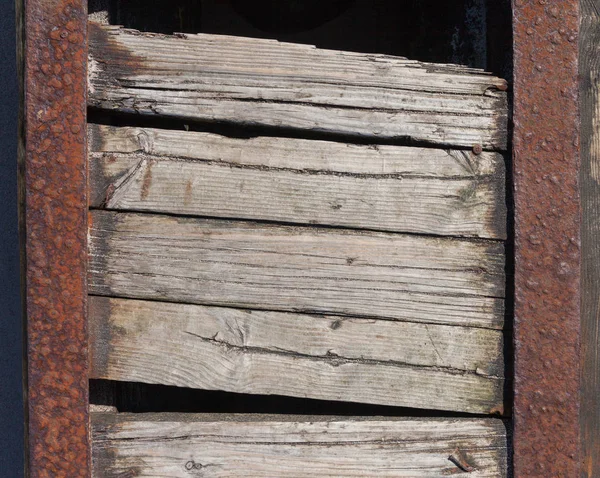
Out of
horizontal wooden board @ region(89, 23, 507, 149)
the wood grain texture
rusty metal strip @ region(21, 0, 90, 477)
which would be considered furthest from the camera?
the wood grain texture

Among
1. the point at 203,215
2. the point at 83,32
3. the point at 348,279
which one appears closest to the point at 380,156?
the point at 348,279

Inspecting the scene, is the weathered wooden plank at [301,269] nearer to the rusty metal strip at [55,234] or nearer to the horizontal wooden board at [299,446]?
the rusty metal strip at [55,234]

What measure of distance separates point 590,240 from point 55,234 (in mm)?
1347

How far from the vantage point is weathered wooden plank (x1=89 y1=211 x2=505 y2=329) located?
52.6 inches

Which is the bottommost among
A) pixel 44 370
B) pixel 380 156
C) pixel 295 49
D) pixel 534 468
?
pixel 534 468

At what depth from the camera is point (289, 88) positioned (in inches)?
53.5

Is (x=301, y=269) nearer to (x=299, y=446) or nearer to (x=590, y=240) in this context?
(x=299, y=446)

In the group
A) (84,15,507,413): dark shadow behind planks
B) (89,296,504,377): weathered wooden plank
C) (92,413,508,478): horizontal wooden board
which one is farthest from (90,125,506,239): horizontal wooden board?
(92,413,508,478): horizontal wooden board

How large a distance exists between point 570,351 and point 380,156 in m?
0.63

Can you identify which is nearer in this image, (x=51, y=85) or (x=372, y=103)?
(x=51, y=85)

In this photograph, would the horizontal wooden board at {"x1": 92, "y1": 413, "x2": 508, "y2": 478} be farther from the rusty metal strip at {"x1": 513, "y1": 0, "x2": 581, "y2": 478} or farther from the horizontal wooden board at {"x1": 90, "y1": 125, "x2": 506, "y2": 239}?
the horizontal wooden board at {"x1": 90, "y1": 125, "x2": 506, "y2": 239}

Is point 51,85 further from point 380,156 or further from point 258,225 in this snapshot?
point 380,156

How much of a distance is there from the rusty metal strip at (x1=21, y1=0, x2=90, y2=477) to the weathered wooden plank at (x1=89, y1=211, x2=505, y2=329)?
0.09 meters

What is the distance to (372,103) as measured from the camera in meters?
1.37
